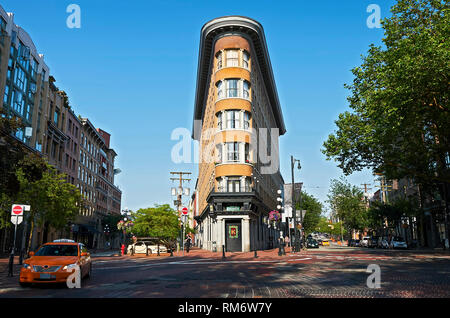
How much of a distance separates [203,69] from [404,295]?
1875 inches

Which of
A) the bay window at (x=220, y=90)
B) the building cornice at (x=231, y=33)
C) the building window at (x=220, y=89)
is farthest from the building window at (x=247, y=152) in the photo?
the building cornice at (x=231, y=33)

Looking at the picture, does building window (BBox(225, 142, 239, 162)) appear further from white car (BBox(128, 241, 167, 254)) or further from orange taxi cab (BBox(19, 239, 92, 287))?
orange taxi cab (BBox(19, 239, 92, 287))

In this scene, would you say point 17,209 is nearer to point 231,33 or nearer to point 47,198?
point 47,198

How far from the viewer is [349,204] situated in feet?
245

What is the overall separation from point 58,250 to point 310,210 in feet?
231

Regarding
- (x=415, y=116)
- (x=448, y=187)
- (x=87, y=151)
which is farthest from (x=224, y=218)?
(x=87, y=151)

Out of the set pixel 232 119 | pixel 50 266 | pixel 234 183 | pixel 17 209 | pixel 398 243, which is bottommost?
pixel 398 243

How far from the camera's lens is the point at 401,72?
20.7m

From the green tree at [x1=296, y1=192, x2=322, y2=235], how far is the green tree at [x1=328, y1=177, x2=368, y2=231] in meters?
3.21

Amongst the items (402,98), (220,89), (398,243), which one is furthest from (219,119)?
(398,243)

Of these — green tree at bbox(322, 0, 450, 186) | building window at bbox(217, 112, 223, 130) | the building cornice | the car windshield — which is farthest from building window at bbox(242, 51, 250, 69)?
the car windshield

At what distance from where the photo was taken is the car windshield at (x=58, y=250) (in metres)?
12.5
